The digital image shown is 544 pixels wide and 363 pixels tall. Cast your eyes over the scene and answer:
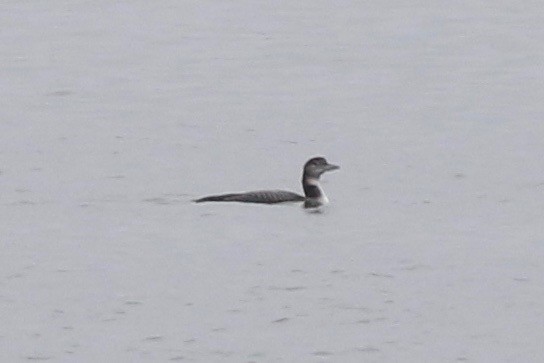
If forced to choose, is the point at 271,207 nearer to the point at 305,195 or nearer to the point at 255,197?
the point at 255,197

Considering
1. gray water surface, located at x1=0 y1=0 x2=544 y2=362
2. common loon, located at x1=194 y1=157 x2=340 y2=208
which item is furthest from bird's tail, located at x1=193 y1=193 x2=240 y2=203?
gray water surface, located at x1=0 y1=0 x2=544 y2=362

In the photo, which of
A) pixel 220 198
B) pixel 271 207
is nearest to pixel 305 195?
pixel 271 207

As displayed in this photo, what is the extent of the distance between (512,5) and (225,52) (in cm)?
1295

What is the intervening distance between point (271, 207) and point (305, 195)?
86 cm

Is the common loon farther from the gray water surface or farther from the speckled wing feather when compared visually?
the gray water surface

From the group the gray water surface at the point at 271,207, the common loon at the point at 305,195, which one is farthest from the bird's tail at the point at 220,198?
the gray water surface at the point at 271,207

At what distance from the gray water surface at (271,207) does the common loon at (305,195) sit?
16 centimetres

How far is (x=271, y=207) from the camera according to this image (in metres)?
26.1

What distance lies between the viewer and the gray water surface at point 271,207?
19.4 metres

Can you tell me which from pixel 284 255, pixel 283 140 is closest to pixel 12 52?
pixel 283 140

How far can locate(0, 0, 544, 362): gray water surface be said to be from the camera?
63.6ft

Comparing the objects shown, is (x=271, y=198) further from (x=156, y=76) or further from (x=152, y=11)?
(x=152, y=11)

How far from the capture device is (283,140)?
104 feet

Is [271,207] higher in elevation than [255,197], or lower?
lower
